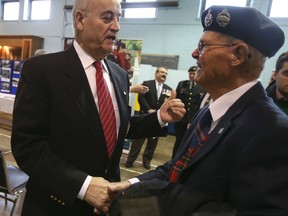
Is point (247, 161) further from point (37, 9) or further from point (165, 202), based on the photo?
point (37, 9)

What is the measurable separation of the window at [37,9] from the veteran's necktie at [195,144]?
10397 mm

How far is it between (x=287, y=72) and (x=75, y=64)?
134 centimetres

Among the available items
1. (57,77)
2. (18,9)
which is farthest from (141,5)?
(57,77)

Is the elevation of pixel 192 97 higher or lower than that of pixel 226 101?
lower

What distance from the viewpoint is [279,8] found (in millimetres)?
6633

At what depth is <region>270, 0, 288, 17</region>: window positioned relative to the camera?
6586 millimetres

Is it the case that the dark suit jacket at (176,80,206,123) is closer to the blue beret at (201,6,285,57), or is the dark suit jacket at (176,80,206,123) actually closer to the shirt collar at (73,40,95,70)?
the shirt collar at (73,40,95,70)

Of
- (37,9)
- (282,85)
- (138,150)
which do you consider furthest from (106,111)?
(37,9)

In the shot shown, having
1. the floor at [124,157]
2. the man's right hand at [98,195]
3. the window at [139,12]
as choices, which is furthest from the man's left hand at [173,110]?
the window at [139,12]

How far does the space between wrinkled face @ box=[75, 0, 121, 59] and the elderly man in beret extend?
0.41 m

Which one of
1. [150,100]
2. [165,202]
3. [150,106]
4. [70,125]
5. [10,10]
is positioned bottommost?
[150,106]

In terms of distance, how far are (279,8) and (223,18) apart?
6743mm

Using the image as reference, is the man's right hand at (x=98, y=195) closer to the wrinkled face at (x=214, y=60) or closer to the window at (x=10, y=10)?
the wrinkled face at (x=214, y=60)

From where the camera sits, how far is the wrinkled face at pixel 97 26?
1.21 meters
